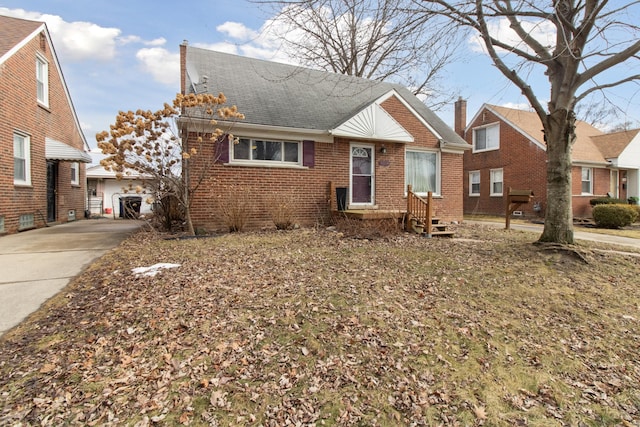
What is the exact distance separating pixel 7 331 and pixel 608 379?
17.9 feet

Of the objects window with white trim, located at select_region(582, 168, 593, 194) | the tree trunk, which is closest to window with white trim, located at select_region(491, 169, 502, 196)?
window with white trim, located at select_region(582, 168, 593, 194)

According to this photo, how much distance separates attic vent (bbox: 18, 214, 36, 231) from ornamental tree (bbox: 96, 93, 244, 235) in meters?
4.20

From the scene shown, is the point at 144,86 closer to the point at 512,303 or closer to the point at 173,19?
the point at 173,19

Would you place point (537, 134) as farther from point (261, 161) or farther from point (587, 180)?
point (261, 161)

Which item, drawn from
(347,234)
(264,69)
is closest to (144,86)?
(264,69)

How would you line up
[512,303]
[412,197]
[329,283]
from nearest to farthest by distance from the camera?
[512,303] → [329,283] → [412,197]

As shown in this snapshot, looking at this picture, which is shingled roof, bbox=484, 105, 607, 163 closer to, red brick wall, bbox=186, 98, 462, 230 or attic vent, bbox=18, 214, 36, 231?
red brick wall, bbox=186, 98, 462, 230

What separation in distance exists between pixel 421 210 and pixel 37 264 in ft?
27.1

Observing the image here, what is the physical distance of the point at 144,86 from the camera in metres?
13.6

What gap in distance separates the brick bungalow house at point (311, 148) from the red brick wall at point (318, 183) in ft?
0.09

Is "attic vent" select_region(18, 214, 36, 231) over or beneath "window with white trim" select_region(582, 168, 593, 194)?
beneath

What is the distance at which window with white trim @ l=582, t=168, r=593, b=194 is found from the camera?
725 inches

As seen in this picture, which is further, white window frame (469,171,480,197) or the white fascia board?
white window frame (469,171,480,197)

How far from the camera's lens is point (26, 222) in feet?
32.8
